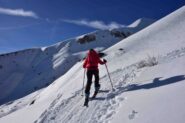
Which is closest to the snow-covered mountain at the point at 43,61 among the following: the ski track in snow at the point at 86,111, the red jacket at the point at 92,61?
the ski track in snow at the point at 86,111

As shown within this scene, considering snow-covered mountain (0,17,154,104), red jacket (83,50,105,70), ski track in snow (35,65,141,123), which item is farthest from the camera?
snow-covered mountain (0,17,154,104)

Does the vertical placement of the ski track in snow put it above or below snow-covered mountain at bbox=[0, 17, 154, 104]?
below

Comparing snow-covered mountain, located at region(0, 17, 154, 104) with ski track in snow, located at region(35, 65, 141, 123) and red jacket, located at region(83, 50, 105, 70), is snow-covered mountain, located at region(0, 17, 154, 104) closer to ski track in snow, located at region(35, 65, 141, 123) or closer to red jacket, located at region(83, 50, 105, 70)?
ski track in snow, located at region(35, 65, 141, 123)

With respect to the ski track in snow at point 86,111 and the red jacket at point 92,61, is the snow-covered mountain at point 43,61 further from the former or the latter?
the red jacket at point 92,61

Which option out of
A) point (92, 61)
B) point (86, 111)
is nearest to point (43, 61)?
point (92, 61)

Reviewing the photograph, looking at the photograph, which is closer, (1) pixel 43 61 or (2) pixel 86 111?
(2) pixel 86 111

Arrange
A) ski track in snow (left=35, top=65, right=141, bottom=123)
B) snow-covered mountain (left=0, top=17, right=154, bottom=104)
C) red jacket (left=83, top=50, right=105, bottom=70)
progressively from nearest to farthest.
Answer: ski track in snow (left=35, top=65, right=141, bottom=123)
red jacket (left=83, top=50, right=105, bottom=70)
snow-covered mountain (left=0, top=17, right=154, bottom=104)

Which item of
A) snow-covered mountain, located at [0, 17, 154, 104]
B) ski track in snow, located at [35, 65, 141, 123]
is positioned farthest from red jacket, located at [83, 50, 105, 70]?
snow-covered mountain, located at [0, 17, 154, 104]

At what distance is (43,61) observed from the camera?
353 feet

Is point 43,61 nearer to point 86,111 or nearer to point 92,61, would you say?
point 92,61

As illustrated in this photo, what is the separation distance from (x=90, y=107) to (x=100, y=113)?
1.12 m

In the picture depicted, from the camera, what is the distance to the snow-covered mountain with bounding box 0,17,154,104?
90.8m

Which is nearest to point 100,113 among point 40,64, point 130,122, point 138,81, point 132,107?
point 132,107

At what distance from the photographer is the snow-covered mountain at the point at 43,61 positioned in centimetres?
9075
